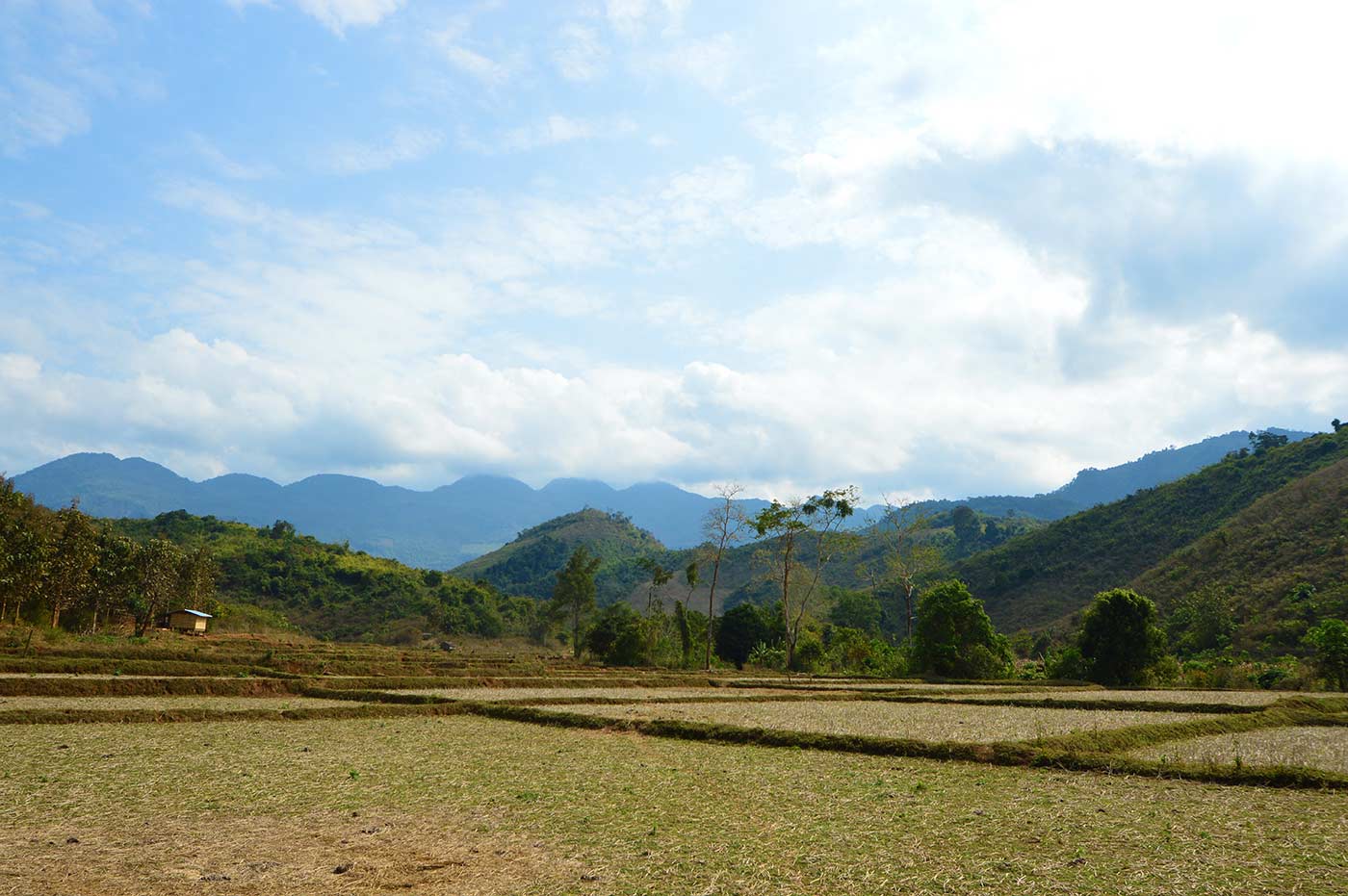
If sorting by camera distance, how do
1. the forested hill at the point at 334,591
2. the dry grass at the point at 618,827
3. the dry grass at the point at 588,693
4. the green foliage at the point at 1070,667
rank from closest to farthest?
1. the dry grass at the point at 618,827
2. the dry grass at the point at 588,693
3. the green foliage at the point at 1070,667
4. the forested hill at the point at 334,591

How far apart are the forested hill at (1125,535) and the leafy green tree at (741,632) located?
3918 centimetres

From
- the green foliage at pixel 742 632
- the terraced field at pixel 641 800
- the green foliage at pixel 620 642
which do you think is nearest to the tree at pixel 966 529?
the green foliage at pixel 742 632

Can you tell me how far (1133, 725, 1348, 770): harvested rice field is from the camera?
19156 mm

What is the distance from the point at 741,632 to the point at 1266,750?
64.1 metres

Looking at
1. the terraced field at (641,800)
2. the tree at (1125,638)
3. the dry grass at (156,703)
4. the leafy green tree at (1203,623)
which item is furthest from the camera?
the leafy green tree at (1203,623)

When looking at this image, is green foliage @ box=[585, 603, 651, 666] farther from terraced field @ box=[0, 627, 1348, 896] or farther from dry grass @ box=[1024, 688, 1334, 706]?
terraced field @ box=[0, 627, 1348, 896]

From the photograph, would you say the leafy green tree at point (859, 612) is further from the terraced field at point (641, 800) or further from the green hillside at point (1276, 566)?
the terraced field at point (641, 800)

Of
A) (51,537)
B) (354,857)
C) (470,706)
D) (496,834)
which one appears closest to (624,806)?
(496,834)

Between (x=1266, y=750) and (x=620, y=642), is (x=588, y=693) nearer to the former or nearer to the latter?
(x=1266, y=750)

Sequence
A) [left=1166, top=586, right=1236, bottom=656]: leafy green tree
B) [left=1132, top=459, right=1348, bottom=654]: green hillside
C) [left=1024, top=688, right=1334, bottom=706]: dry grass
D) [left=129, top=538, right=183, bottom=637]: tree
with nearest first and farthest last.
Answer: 1. [left=1024, top=688, right=1334, bottom=706]: dry grass
2. [left=1132, top=459, right=1348, bottom=654]: green hillside
3. [left=1166, top=586, right=1236, bottom=656]: leafy green tree
4. [left=129, top=538, right=183, bottom=637]: tree

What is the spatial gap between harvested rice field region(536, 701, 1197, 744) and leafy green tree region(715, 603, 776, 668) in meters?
45.4

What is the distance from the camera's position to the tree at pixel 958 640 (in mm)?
61000

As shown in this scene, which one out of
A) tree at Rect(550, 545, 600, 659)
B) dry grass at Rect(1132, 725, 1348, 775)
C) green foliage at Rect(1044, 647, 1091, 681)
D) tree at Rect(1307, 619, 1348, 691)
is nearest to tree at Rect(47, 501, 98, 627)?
tree at Rect(550, 545, 600, 659)

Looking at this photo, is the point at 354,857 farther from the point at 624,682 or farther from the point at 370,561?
the point at 370,561
